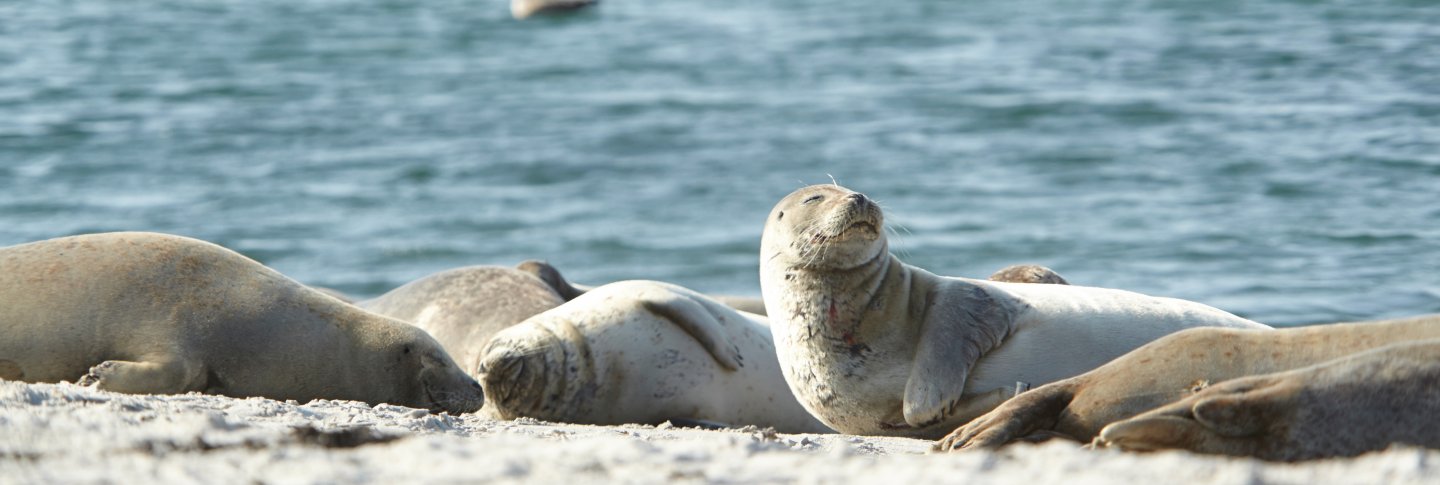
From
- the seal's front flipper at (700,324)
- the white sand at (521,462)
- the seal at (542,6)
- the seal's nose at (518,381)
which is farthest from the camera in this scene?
the seal at (542,6)

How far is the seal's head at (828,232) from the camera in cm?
490

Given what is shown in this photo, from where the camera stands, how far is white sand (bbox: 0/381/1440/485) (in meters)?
2.71

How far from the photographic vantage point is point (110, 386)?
4.83m

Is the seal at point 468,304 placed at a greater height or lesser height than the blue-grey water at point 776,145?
greater

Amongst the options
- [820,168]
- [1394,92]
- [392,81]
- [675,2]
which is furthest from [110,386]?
[675,2]

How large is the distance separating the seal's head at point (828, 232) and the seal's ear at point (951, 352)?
0.87 feet

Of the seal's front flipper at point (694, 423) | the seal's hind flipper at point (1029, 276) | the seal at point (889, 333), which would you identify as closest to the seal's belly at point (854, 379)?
the seal at point (889, 333)

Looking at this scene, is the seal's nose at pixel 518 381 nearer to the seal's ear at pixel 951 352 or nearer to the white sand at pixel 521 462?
the seal's ear at pixel 951 352

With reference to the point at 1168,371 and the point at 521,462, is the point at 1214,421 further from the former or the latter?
the point at 521,462

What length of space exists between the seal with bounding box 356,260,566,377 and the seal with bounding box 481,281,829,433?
2.24ft

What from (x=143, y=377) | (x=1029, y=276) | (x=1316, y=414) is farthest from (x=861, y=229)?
(x=143, y=377)

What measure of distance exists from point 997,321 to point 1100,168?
8.47 meters

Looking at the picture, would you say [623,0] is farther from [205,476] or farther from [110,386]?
[205,476]

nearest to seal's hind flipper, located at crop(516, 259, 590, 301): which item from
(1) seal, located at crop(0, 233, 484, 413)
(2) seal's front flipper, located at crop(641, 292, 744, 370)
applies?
(2) seal's front flipper, located at crop(641, 292, 744, 370)
